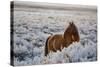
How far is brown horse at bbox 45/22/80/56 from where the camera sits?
2128 mm

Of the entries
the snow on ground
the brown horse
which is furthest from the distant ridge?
the brown horse

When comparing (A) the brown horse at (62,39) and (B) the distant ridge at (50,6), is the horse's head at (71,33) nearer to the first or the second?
(A) the brown horse at (62,39)

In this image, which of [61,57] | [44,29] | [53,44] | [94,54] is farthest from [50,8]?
[94,54]

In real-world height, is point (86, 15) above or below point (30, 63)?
above

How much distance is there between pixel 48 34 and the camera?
213 cm

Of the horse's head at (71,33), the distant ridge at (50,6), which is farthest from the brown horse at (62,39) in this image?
the distant ridge at (50,6)

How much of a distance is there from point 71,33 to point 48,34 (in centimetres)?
29

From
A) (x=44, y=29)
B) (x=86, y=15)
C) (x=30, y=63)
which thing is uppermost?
(x=86, y=15)

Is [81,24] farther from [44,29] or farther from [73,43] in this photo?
[44,29]

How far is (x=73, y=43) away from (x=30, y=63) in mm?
565

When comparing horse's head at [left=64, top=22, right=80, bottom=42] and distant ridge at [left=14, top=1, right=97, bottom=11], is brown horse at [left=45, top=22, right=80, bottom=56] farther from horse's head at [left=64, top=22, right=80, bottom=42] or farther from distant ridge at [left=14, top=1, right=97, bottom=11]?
distant ridge at [left=14, top=1, right=97, bottom=11]

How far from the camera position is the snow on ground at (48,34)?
2.01 metres

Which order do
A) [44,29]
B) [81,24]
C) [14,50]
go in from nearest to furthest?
1. [14,50]
2. [44,29]
3. [81,24]

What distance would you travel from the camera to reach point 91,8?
7.66 ft
